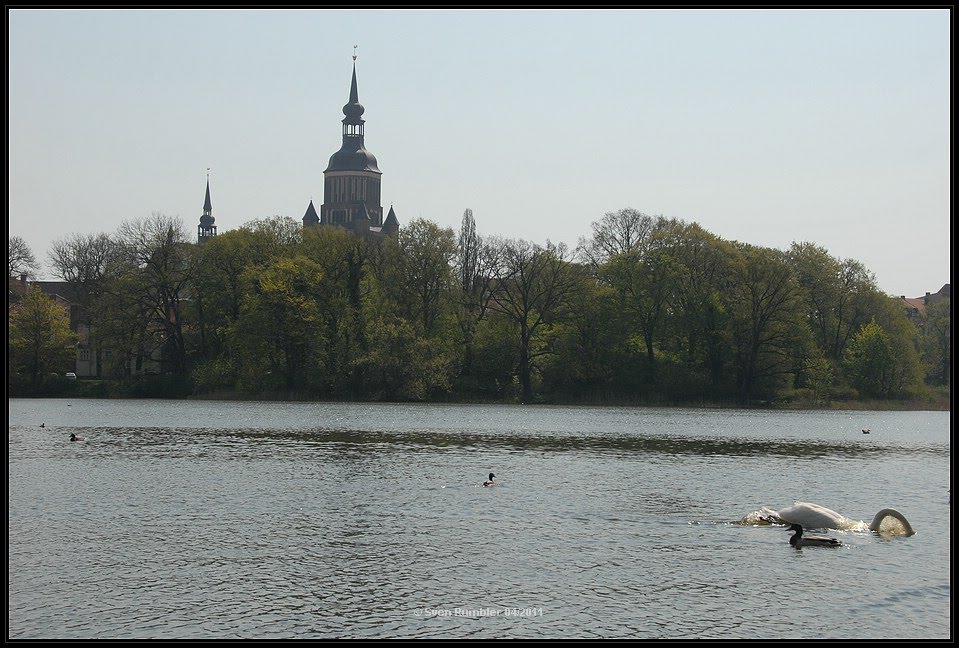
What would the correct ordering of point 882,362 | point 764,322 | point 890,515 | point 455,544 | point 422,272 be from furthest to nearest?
point 422,272
point 882,362
point 764,322
point 890,515
point 455,544

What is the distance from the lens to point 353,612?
1758 cm

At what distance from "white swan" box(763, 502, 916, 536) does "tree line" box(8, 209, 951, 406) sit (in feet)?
232

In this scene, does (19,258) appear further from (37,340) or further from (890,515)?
(890,515)

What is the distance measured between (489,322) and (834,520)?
78.4 meters

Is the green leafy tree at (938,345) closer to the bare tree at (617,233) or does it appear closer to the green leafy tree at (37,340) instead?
the bare tree at (617,233)

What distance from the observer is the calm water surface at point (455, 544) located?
17.4 metres

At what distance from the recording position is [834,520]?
26984 millimetres

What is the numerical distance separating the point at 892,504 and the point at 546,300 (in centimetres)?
7098

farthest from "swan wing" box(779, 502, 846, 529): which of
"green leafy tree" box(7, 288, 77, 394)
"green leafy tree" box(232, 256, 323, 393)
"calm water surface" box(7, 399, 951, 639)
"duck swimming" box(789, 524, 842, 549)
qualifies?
"green leafy tree" box(7, 288, 77, 394)

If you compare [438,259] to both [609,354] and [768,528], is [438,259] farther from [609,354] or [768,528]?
[768,528]

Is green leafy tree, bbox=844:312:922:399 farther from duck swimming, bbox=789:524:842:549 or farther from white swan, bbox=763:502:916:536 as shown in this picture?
duck swimming, bbox=789:524:842:549

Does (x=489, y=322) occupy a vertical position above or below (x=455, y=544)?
above

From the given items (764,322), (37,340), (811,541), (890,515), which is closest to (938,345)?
(764,322)

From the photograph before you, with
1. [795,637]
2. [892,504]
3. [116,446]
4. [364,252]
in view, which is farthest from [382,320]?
[795,637]
